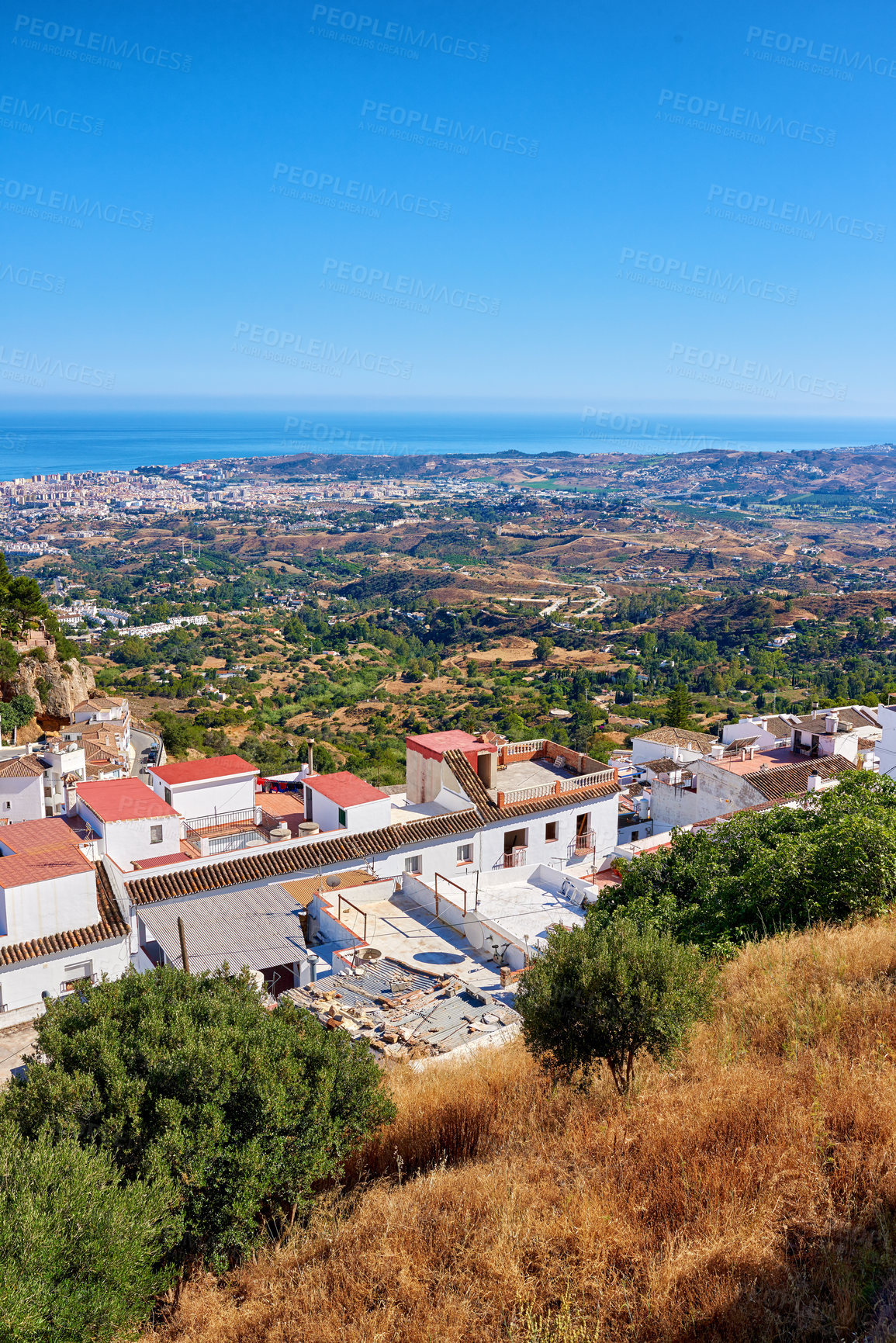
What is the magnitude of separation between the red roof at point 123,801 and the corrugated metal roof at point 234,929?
3.31m

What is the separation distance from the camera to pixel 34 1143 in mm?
4660

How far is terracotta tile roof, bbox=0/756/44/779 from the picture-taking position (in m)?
23.1

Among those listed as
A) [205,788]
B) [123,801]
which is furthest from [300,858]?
[205,788]

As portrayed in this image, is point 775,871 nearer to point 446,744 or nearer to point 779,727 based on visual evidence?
point 446,744

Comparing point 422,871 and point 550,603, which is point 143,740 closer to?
point 422,871

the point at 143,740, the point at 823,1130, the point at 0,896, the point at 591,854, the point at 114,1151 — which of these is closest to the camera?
the point at 823,1130

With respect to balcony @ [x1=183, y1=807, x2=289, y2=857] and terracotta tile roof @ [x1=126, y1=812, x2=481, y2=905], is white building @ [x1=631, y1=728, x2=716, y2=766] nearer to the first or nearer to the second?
terracotta tile roof @ [x1=126, y1=812, x2=481, y2=905]

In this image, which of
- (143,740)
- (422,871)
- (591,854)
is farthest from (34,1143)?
(143,740)

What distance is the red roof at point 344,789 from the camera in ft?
50.0

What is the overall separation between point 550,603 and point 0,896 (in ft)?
320

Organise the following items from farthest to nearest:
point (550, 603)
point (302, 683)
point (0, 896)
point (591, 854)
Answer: point (550, 603), point (302, 683), point (591, 854), point (0, 896)

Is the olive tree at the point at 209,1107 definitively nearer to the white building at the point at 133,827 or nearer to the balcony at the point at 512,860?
the balcony at the point at 512,860

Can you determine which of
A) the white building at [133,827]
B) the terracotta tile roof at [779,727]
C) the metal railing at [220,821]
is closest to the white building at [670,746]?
the terracotta tile roof at [779,727]

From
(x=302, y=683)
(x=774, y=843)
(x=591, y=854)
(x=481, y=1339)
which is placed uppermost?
(x=481, y=1339)
